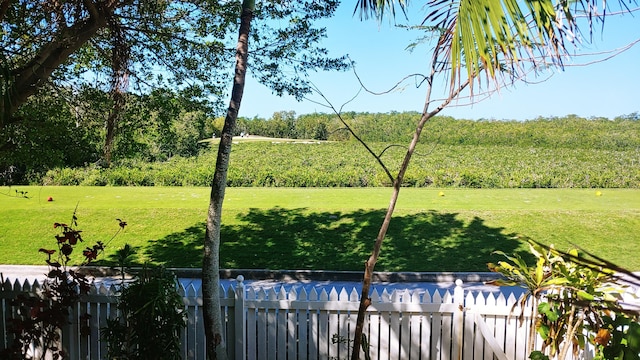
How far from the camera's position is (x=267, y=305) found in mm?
3477

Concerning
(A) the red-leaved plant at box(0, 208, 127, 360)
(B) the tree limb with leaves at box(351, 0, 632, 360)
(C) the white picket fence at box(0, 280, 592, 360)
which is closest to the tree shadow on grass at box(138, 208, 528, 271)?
(C) the white picket fence at box(0, 280, 592, 360)

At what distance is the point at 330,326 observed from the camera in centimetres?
344

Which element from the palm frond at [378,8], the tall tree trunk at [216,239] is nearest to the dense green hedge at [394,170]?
the tall tree trunk at [216,239]

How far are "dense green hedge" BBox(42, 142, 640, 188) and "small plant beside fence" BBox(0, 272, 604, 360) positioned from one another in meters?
12.5

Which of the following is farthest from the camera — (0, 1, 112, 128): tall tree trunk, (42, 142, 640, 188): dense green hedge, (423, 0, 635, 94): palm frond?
(42, 142, 640, 188): dense green hedge

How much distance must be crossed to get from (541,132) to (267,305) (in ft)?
68.6

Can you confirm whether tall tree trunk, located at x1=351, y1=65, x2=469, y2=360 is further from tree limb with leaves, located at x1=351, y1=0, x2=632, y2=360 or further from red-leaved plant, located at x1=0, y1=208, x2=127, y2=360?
red-leaved plant, located at x1=0, y1=208, x2=127, y2=360

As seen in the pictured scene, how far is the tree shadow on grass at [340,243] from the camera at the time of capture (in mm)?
8398

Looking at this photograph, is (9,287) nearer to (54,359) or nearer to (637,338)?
(54,359)

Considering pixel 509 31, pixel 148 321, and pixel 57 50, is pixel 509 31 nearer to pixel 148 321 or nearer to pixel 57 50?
pixel 148 321

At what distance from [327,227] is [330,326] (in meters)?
6.66

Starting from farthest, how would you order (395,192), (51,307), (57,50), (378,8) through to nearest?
1. (57,50)
2. (51,307)
3. (378,8)
4. (395,192)

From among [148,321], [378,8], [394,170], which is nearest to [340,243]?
[148,321]

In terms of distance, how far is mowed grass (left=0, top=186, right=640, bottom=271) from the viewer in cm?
865
